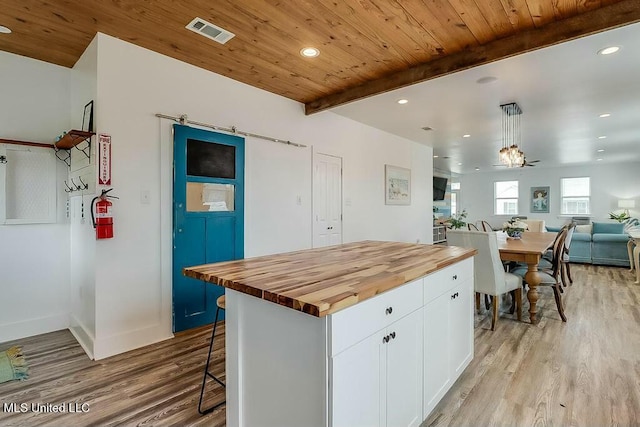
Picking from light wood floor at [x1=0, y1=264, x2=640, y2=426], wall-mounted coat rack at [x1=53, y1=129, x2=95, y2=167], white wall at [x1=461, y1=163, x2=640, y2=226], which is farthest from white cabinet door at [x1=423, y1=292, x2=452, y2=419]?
white wall at [x1=461, y1=163, x2=640, y2=226]

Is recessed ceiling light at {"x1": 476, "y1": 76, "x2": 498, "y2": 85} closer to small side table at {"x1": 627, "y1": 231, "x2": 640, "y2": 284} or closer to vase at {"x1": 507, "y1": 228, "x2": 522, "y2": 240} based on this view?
vase at {"x1": 507, "y1": 228, "x2": 522, "y2": 240}

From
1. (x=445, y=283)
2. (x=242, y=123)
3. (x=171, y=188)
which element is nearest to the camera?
(x=445, y=283)

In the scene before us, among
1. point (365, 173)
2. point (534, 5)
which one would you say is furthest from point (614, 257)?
point (534, 5)

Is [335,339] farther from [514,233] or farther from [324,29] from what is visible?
[514,233]

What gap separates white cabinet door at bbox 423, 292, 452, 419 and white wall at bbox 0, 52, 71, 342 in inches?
139

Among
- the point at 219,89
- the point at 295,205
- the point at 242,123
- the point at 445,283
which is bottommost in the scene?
the point at 445,283

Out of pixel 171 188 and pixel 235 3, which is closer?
pixel 235 3

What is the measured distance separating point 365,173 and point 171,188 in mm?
3229

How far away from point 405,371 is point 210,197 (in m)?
2.53

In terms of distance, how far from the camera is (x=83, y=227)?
2922 mm

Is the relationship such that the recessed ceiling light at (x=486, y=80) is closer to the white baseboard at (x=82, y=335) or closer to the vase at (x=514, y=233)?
the vase at (x=514, y=233)

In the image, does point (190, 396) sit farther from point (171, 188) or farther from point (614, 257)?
point (614, 257)

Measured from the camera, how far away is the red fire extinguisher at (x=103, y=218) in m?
2.55

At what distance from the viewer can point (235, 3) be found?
2.24 meters
